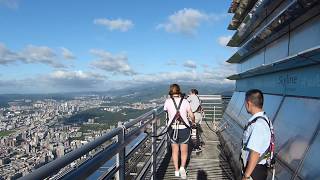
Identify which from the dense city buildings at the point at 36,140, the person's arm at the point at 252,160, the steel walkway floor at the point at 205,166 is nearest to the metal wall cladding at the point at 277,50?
the steel walkway floor at the point at 205,166

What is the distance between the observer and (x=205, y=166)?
10.5m

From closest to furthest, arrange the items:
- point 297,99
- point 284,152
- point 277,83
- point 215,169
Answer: point 284,152
point 297,99
point 277,83
point 215,169

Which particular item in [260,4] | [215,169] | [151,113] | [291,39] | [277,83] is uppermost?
[260,4]

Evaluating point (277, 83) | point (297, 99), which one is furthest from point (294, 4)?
point (277, 83)

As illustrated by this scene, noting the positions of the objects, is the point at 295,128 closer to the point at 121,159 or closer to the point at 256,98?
the point at 256,98

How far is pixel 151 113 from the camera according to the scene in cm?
868

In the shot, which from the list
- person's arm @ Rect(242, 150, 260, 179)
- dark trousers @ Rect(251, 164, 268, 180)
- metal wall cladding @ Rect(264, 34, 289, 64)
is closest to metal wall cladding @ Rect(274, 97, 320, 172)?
dark trousers @ Rect(251, 164, 268, 180)

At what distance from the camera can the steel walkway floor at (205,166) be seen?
9.47 metres

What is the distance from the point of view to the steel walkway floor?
9.47m

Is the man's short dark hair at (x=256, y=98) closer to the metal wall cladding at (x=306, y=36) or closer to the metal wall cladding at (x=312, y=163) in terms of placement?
the metal wall cladding at (x=312, y=163)

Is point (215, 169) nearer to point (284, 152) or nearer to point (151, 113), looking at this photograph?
point (151, 113)

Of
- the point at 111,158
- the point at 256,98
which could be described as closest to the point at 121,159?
the point at 111,158

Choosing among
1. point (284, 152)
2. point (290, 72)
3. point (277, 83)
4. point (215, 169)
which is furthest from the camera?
point (215, 169)

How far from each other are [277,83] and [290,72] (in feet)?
4.24
